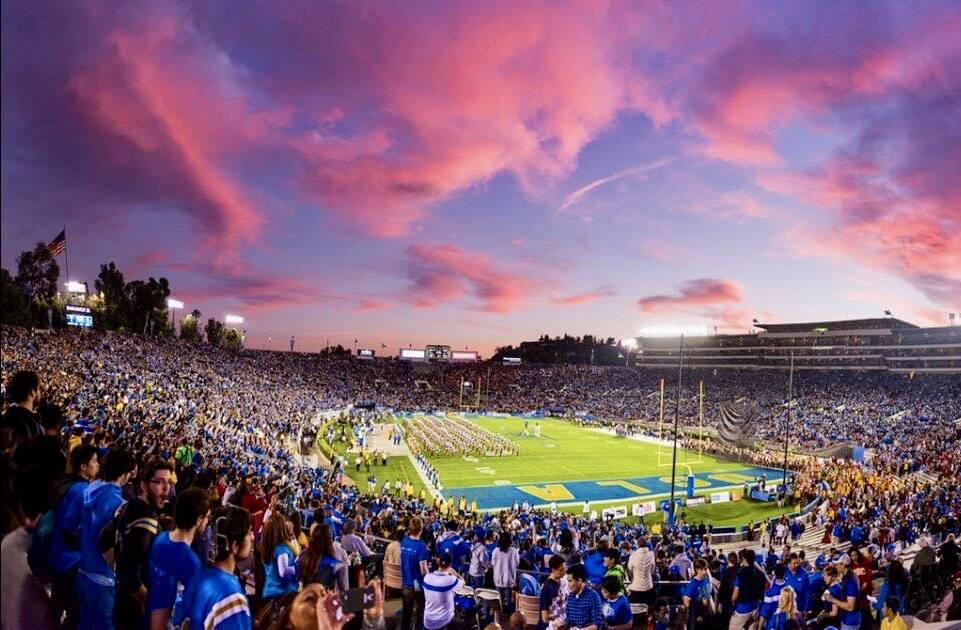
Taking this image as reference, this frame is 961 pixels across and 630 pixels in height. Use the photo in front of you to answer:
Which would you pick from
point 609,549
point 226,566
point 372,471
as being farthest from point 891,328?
point 226,566

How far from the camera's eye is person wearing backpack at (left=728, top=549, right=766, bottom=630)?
841 cm

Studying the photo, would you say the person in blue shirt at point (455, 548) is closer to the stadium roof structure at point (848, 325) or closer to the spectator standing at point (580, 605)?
the spectator standing at point (580, 605)

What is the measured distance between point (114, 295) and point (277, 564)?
10446 cm

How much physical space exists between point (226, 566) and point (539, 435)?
52.8m

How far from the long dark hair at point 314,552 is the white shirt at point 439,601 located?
1875mm

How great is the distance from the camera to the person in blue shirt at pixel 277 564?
16.1 feet

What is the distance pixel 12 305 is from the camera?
68750mm

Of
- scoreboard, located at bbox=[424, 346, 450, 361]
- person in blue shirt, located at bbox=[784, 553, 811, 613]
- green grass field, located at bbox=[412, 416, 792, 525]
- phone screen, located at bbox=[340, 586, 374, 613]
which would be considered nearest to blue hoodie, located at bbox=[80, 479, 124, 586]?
phone screen, located at bbox=[340, 586, 374, 613]

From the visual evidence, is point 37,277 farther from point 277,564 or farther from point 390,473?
point 277,564

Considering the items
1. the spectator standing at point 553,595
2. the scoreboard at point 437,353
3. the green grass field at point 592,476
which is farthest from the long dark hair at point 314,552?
the scoreboard at point 437,353

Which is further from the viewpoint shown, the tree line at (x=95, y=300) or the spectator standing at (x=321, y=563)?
the tree line at (x=95, y=300)

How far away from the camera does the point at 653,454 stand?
46.4 m

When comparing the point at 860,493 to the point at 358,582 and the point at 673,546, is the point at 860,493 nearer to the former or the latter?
the point at 673,546

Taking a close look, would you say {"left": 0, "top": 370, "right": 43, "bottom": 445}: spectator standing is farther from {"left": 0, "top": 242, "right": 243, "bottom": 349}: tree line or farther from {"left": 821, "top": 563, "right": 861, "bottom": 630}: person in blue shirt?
{"left": 0, "top": 242, "right": 243, "bottom": 349}: tree line
